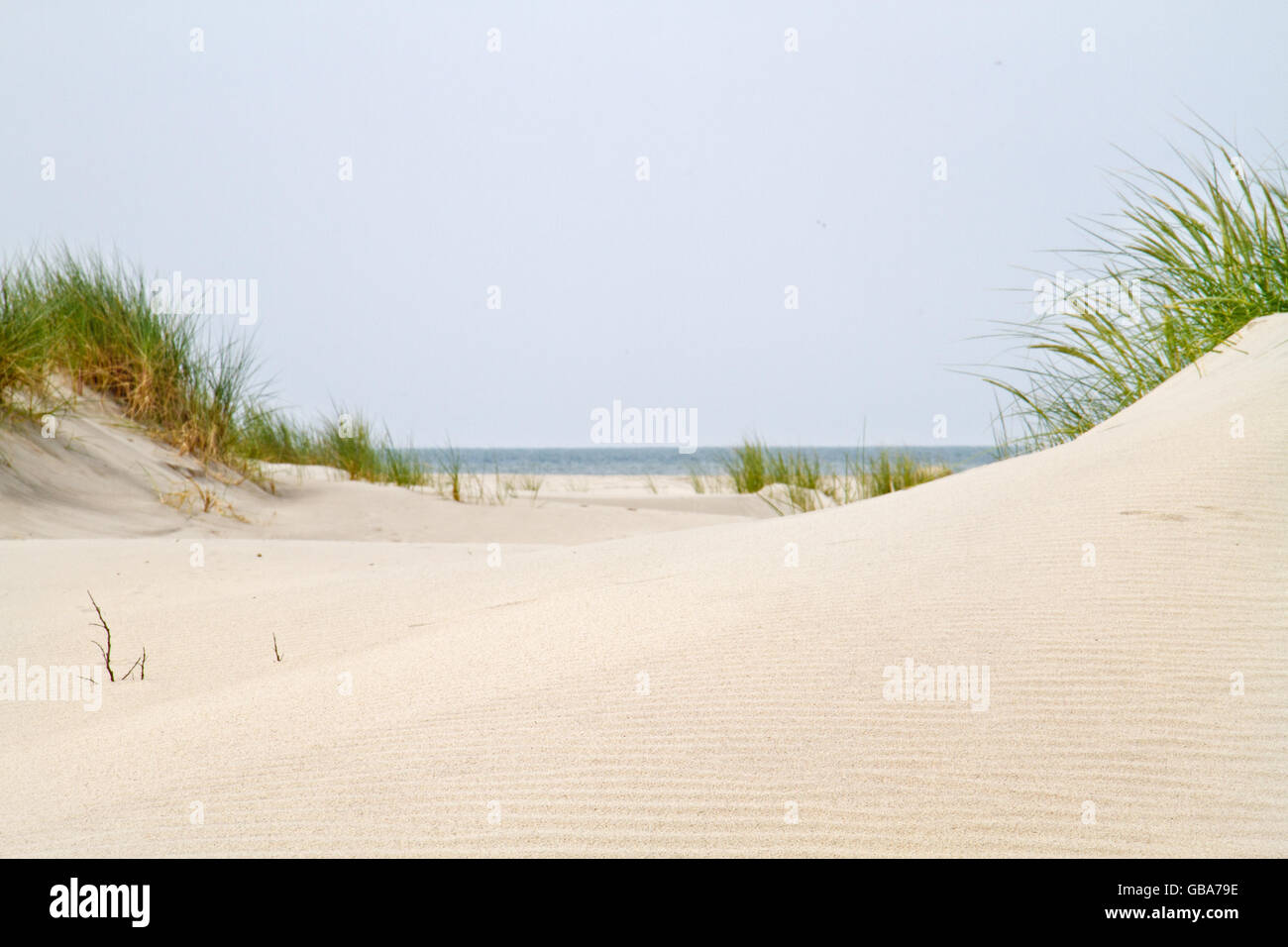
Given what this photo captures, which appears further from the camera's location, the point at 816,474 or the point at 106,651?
the point at 816,474

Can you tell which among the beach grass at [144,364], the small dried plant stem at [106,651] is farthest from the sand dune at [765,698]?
the beach grass at [144,364]

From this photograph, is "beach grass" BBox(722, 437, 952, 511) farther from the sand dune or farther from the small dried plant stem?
the small dried plant stem

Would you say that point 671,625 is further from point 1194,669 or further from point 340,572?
point 340,572

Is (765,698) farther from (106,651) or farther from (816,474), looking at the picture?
(816,474)

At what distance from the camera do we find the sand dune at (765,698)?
5.41 feet

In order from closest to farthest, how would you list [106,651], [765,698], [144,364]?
[765,698]
[106,651]
[144,364]

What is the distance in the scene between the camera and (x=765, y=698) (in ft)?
6.70

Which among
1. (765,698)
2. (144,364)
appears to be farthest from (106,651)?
(144,364)

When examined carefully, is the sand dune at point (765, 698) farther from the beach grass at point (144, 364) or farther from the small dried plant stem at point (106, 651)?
the beach grass at point (144, 364)

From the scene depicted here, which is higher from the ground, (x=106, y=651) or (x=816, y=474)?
(x=816, y=474)

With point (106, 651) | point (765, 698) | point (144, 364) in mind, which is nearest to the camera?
point (765, 698)

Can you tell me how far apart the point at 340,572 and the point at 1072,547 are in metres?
3.18
